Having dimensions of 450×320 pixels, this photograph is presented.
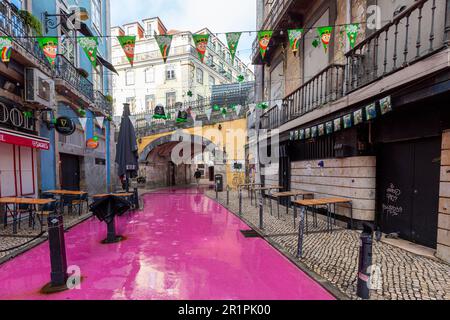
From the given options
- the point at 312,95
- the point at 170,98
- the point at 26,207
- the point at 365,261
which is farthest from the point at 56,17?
the point at 170,98

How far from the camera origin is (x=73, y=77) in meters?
11.0

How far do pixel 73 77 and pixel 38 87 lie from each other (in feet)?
9.91

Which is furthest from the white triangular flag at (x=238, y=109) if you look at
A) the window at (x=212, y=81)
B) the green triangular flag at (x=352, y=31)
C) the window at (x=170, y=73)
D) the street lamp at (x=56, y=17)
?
the window at (x=212, y=81)

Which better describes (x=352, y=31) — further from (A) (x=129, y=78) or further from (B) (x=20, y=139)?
(A) (x=129, y=78)

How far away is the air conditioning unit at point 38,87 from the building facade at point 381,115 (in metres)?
9.26

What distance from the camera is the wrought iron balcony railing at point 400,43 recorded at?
432 cm

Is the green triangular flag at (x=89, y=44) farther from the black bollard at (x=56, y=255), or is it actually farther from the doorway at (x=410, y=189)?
the doorway at (x=410, y=189)

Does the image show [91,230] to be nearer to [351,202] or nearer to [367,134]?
[351,202]

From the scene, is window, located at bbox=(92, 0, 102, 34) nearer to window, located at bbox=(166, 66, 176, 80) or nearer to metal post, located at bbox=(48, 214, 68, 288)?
window, located at bbox=(166, 66, 176, 80)

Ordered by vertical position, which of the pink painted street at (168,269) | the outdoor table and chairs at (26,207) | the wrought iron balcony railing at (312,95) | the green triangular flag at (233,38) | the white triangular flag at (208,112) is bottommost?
the pink painted street at (168,269)

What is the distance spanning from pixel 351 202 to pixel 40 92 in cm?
1079

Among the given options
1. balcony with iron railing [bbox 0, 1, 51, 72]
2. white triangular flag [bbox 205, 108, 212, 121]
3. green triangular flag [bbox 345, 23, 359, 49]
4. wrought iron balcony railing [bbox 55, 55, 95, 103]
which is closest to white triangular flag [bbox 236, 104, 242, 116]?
white triangular flag [bbox 205, 108, 212, 121]

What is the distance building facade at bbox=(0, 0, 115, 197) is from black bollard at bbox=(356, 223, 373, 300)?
782 centimetres

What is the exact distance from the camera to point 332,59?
767cm
